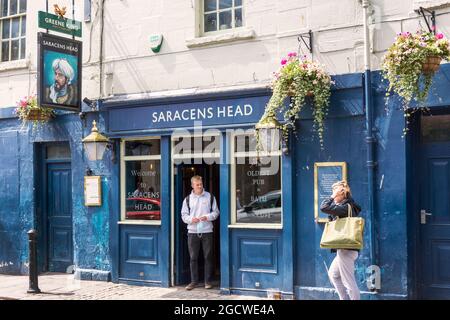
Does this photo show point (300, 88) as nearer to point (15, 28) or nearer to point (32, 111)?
point (32, 111)

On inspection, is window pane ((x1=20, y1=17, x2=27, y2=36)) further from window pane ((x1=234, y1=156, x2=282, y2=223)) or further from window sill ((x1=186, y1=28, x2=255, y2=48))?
window pane ((x1=234, y1=156, x2=282, y2=223))

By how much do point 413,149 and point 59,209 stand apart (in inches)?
268

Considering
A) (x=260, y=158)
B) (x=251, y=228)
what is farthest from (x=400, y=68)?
(x=251, y=228)

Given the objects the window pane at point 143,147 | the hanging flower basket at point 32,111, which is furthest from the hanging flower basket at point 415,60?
the hanging flower basket at point 32,111

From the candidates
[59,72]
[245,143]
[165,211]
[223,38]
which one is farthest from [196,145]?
[59,72]

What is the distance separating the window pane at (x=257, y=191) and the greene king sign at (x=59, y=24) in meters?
3.78

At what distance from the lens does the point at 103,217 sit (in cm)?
1070

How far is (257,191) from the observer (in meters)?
9.37

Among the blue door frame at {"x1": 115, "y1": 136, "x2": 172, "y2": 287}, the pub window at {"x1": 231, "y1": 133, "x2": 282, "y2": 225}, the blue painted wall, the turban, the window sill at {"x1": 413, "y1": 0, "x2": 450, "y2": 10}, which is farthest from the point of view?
the turban

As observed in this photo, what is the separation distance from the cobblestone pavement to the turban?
3.52 m

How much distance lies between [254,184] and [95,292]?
10.2 ft

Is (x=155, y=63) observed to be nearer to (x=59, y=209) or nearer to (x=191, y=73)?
(x=191, y=73)

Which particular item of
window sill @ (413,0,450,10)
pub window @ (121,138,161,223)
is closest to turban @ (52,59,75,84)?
pub window @ (121,138,161,223)

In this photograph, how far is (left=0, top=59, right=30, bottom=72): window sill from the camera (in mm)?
11734
